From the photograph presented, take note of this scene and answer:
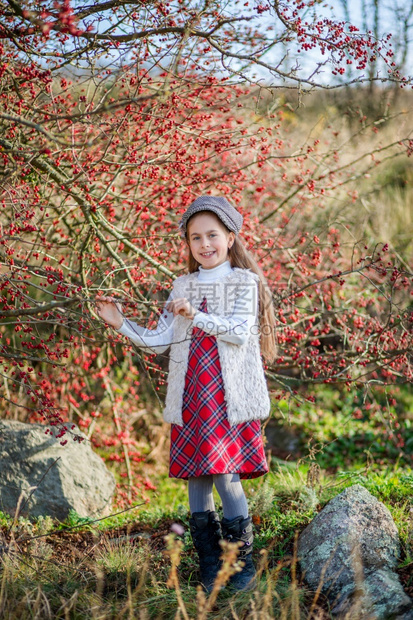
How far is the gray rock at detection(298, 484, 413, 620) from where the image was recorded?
2357 mm

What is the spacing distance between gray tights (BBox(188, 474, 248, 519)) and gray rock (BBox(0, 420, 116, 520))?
1.18m

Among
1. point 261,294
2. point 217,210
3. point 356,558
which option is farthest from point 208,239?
point 356,558

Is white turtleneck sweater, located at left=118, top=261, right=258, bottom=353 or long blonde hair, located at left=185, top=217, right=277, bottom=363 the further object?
long blonde hair, located at left=185, top=217, right=277, bottom=363

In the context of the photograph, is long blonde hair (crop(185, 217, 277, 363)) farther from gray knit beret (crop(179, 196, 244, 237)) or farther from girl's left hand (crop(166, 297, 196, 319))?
girl's left hand (crop(166, 297, 196, 319))

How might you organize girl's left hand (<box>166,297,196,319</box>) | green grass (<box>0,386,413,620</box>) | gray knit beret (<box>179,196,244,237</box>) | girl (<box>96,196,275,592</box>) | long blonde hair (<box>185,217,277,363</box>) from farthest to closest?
long blonde hair (<box>185,217,277,363</box>), gray knit beret (<box>179,196,244,237</box>), girl (<box>96,196,275,592</box>), girl's left hand (<box>166,297,196,319</box>), green grass (<box>0,386,413,620</box>)

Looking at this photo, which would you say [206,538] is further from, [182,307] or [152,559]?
[182,307]

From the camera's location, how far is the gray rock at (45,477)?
3.64m

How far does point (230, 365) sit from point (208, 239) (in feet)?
1.91

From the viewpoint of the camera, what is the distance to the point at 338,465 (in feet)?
17.8

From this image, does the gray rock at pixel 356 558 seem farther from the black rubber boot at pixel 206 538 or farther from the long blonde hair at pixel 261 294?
the long blonde hair at pixel 261 294

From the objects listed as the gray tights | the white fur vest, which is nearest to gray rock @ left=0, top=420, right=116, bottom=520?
the gray tights

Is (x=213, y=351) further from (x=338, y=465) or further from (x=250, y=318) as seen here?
(x=338, y=465)

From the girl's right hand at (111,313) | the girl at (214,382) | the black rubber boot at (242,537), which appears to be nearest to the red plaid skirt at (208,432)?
the girl at (214,382)

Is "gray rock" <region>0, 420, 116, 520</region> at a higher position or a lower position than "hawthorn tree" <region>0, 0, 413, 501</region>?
lower
